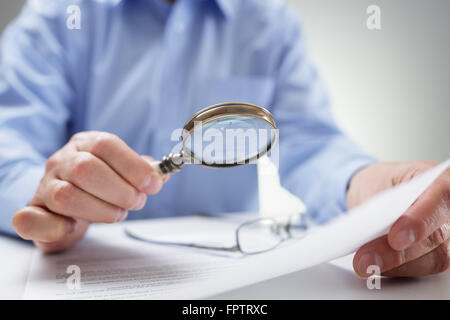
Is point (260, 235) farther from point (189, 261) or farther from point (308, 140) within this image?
point (308, 140)

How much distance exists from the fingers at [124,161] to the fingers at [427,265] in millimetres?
430

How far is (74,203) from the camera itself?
2.42 feet

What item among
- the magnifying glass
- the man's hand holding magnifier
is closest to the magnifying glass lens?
the magnifying glass

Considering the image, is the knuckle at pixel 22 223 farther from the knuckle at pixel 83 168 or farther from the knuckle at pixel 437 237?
the knuckle at pixel 437 237

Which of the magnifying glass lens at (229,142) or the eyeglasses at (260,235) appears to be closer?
the magnifying glass lens at (229,142)

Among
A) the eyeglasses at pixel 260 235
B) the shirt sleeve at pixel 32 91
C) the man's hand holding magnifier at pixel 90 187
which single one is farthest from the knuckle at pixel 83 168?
the shirt sleeve at pixel 32 91

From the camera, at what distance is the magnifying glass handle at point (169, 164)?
0.71 meters

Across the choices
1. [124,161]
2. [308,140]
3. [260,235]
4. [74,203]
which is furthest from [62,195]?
[308,140]

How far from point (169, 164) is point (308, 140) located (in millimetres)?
840

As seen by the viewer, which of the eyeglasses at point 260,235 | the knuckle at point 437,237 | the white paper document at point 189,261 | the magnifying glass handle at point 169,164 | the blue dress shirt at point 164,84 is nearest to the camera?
the white paper document at point 189,261

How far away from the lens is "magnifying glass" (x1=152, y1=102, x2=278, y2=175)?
2.10 feet

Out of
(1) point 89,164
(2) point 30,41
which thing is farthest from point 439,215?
A: (2) point 30,41

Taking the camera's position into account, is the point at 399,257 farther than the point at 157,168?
No

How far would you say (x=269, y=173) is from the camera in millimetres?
1155
